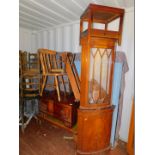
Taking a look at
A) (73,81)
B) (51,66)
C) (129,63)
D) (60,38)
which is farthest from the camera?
(60,38)

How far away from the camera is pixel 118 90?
1959mm

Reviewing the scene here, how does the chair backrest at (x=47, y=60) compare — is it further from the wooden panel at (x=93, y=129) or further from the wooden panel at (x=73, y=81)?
the wooden panel at (x=93, y=129)

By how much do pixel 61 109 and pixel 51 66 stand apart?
0.88 m

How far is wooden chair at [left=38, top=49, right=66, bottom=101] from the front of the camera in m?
2.39

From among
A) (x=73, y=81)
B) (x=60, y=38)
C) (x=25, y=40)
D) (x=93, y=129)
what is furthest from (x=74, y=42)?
(x=93, y=129)

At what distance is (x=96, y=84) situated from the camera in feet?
5.84

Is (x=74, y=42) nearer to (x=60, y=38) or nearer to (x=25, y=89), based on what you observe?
(x=60, y=38)

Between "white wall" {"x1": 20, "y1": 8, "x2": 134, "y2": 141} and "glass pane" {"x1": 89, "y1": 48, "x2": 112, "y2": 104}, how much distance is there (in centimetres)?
45

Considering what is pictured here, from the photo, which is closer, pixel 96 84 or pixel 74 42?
pixel 96 84

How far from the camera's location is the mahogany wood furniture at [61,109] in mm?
2156
